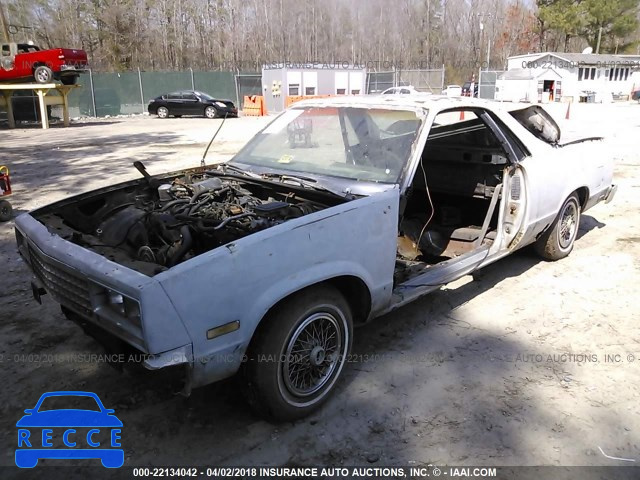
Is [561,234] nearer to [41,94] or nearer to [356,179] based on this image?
[356,179]

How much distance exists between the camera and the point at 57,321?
4148 millimetres

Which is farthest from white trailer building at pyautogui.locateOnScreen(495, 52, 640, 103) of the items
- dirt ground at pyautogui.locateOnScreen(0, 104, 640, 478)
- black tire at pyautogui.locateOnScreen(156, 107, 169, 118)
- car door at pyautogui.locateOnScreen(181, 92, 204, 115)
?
dirt ground at pyautogui.locateOnScreen(0, 104, 640, 478)

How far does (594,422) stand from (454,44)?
7746 centimetres

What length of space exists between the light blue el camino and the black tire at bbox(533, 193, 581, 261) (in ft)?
0.06

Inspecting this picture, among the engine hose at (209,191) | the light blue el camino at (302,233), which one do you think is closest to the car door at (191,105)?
the light blue el camino at (302,233)

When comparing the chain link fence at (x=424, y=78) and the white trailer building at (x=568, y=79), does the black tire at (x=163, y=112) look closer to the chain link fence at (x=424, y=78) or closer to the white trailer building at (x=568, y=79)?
the chain link fence at (x=424, y=78)

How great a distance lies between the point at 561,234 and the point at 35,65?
73.5 ft

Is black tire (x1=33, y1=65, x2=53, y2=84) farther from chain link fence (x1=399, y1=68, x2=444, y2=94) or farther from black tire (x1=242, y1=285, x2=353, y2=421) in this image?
chain link fence (x1=399, y1=68, x2=444, y2=94)

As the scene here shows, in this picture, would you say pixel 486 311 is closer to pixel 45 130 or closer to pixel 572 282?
pixel 572 282

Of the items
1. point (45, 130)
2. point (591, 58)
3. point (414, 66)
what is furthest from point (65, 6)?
point (591, 58)

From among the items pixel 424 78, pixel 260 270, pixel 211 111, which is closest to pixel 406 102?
pixel 260 270

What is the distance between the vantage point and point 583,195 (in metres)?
5.29

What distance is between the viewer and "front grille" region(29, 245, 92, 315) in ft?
8.66

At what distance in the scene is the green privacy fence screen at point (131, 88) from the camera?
3059cm
